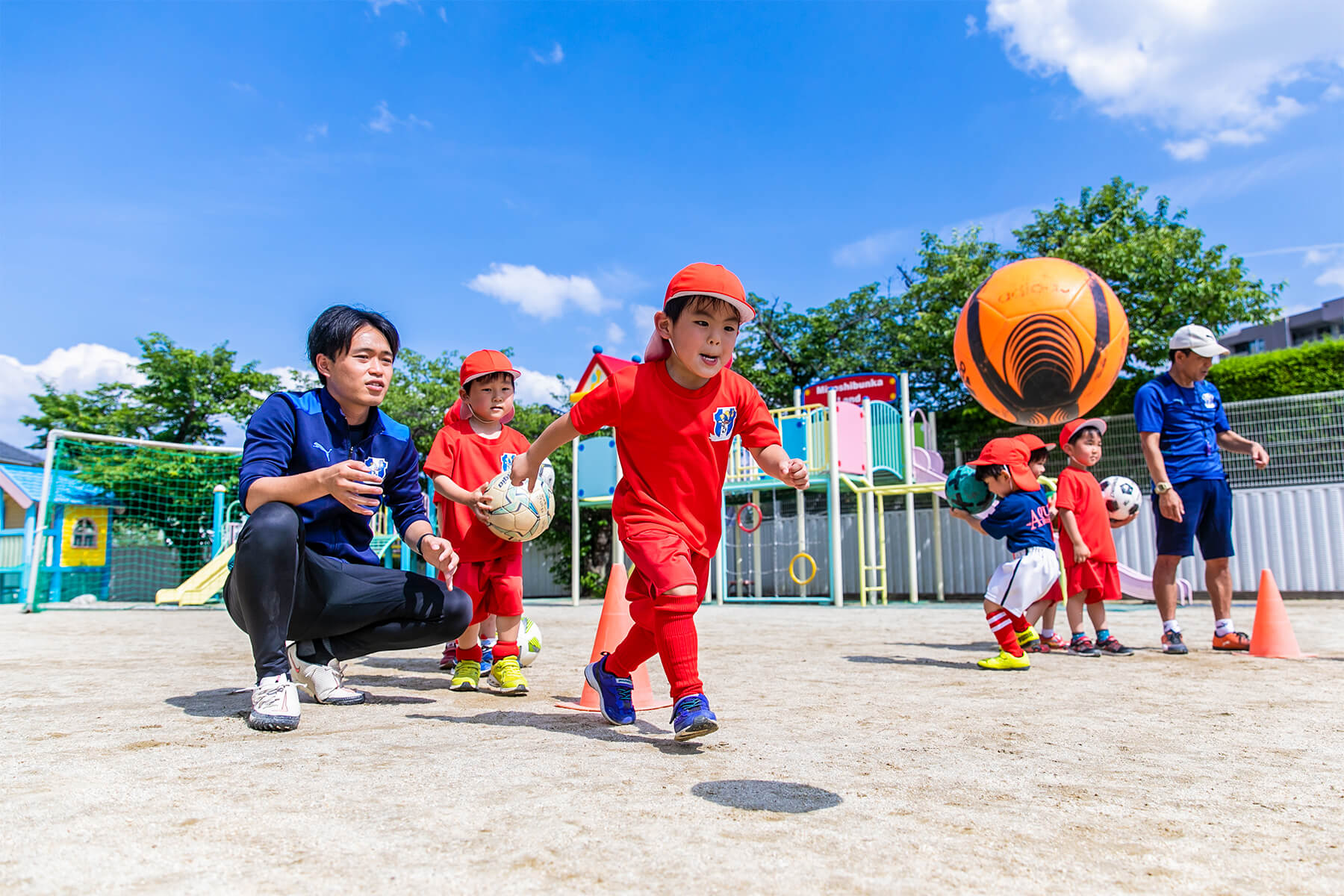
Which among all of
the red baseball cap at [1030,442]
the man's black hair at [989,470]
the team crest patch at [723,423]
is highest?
the red baseball cap at [1030,442]

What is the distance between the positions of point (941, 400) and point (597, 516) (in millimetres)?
8864

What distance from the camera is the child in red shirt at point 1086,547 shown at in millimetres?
5855

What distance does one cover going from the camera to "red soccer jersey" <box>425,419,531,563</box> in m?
4.41

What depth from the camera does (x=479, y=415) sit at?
15.4 ft

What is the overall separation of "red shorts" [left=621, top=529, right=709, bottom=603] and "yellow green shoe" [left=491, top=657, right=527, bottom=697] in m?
1.19

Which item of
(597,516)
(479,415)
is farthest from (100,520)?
(479,415)

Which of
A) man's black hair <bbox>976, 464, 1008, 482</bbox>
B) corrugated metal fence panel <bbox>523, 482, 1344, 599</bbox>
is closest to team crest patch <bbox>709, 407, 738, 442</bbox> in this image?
man's black hair <bbox>976, 464, 1008, 482</bbox>

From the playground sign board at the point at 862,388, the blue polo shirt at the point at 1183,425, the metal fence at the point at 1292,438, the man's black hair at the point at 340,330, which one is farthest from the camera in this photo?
the playground sign board at the point at 862,388

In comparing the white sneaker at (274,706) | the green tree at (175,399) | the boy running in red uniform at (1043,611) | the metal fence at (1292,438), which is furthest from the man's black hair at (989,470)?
the green tree at (175,399)

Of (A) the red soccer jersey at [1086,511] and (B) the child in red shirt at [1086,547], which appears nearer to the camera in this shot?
(B) the child in red shirt at [1086,547]

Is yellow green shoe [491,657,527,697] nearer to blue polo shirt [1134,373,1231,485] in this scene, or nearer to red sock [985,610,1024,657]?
red sock [985,610,1024,657]

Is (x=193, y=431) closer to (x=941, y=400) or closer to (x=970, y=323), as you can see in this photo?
(x=941, y=400)

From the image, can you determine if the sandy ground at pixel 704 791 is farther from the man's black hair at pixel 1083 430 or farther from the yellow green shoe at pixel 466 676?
the man's black hair at pixel 1083 430

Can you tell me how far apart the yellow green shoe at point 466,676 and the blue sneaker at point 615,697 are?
125cm
